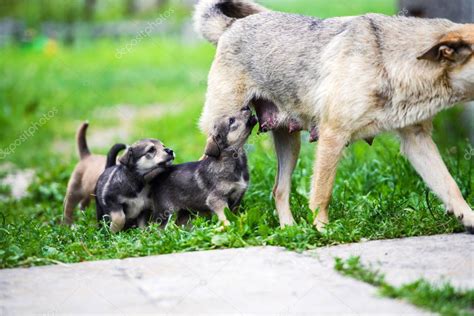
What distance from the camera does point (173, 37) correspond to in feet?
74.2

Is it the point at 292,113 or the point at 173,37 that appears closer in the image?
the point at 292,113

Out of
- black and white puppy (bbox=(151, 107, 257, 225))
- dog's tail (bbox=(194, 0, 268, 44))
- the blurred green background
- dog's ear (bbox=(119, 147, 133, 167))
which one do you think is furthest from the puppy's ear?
the blurred green background

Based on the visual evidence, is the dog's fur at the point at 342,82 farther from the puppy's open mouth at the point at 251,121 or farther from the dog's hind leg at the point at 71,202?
the dog's hind leg at the point at 71,202

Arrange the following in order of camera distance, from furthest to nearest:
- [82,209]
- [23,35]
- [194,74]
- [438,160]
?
1. [23,35]
2. [194,74]
3. [82,209]
4. [438,160]

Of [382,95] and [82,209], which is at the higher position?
[382,95]

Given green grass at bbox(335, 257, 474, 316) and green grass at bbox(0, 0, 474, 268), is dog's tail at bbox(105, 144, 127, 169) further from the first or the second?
green grass at bbox(335, 257, 474, 316)

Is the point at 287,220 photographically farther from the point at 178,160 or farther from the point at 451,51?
the point at 178,160

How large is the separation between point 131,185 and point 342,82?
1.93 meters

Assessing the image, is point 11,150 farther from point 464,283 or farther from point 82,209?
point 464,283

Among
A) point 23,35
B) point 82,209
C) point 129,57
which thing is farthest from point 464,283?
point 23,35

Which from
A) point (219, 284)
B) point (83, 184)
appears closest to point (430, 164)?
point (219, 284)

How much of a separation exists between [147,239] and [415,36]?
221 cm

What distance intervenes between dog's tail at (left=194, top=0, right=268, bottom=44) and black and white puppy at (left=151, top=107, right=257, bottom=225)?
85 cm

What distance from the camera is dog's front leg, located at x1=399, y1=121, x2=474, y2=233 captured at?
5559mm
